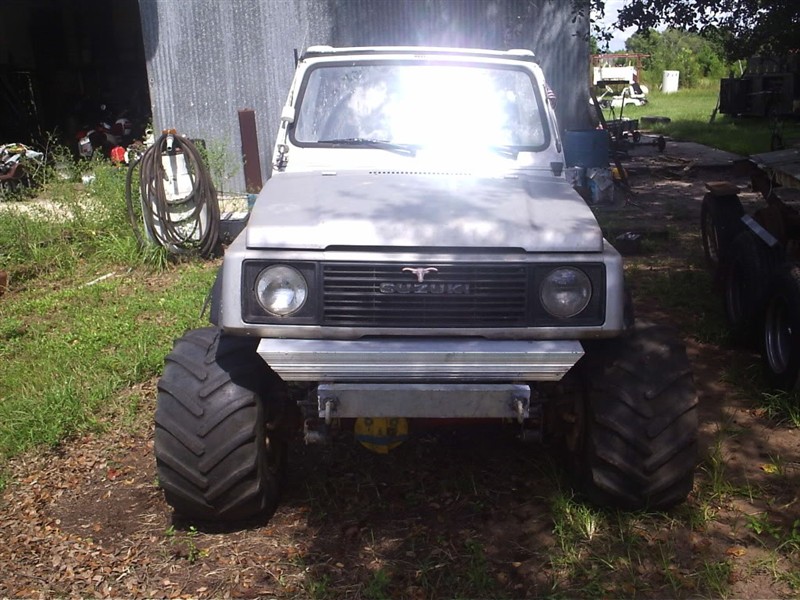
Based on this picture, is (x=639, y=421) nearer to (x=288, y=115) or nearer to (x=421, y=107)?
(x=421, y=107)

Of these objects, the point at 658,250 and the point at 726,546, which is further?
the point at 658,250

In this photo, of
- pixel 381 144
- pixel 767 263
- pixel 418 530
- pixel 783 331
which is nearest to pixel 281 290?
pixel 418 530

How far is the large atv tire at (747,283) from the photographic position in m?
4.93

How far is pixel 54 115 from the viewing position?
50.8ft

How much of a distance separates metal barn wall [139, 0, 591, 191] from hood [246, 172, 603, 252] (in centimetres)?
666

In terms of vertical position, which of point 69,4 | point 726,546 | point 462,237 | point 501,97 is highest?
point 69,4

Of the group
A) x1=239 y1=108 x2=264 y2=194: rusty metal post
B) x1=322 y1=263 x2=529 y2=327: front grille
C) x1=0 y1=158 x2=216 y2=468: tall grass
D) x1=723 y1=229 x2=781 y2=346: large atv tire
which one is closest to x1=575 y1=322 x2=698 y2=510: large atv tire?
x1=322 y1=263 x2=529 y2=327: front grille

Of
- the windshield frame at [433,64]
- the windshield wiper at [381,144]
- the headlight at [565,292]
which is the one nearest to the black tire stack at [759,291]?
the windshield frame at [433,64]

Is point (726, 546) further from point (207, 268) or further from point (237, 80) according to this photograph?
point (237, 80)

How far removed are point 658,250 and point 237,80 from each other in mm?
5490

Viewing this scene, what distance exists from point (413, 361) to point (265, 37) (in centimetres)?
818

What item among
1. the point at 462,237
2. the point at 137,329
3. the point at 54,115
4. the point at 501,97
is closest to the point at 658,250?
the point at 501,97

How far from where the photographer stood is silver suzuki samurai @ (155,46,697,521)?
119 inches

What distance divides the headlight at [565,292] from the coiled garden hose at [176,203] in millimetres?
5078
